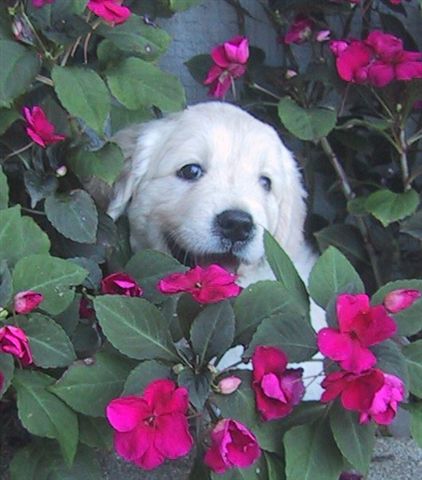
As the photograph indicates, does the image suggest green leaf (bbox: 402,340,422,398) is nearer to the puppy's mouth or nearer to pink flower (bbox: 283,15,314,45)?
the puppy's mouth

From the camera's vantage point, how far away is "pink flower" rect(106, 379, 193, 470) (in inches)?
73.6

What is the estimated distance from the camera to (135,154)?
3.11 m

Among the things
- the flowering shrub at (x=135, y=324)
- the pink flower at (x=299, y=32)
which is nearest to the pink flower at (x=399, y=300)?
the flowering shrub at (x=135, y=324)

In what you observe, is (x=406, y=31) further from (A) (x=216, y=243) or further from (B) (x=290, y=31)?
(A) (x=216, y=243)

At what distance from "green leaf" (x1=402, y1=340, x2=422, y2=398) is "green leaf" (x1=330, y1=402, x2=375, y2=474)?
0.14 m

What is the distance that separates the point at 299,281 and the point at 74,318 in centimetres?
52

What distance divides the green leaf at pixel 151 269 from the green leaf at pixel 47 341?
307 mm

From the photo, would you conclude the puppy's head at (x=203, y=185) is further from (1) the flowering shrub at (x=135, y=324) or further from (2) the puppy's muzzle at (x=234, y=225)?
(1) the flowering shrub at (x=135, y=324)

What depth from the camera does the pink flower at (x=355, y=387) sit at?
6.34ft

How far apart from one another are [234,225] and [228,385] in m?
0.87

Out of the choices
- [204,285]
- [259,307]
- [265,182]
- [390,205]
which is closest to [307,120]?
Answer: [265,182]

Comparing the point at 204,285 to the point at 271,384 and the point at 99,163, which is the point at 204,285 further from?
the point at 99,163

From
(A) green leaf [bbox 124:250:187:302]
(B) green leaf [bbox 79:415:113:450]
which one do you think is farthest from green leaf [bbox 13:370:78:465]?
(A) green leaf [bbox 124:250:187:302]

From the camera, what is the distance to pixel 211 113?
10.1 ft
